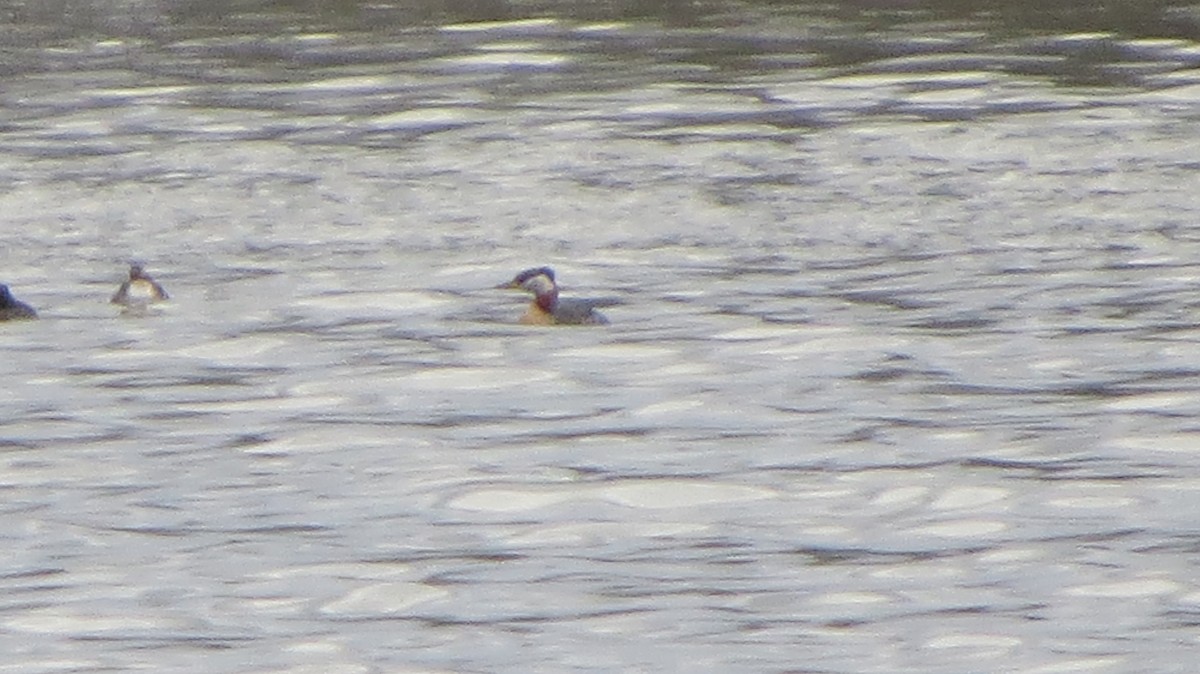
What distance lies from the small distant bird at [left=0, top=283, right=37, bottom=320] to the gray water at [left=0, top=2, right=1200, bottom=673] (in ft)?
0.20

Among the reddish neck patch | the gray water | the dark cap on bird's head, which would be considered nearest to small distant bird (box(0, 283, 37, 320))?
the gray water

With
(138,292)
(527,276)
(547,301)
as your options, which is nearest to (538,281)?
(527,276)

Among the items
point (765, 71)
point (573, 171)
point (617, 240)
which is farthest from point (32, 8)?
point (617, 240)

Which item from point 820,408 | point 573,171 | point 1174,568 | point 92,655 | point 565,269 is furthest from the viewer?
point 573,171

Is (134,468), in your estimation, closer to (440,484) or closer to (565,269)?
(440,484)

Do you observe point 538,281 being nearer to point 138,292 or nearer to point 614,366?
point 614,366

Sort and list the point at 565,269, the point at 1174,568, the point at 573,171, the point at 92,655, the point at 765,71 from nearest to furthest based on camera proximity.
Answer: the point at 92,655
the point at 1174,568
the point at 565,269
the point at 573,171
the point at 765,71

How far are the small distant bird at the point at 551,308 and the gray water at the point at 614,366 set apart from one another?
0.12 metres

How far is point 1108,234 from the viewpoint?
17578mm

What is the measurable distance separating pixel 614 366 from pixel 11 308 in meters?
3.29

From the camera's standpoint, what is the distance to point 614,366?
14.1 metres

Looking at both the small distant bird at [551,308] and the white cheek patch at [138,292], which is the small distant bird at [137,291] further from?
the small distant bird at [551,308]

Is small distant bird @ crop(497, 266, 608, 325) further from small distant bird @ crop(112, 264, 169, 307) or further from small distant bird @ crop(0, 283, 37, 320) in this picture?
small distant bird @ crop(0, 283, 37, 320)

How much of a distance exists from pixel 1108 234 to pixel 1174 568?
7715 millimetres
